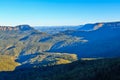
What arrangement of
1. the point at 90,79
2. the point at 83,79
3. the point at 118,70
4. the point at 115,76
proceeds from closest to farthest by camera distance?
the point at 115,76
the point at 118,70
the point at 90,79
the point at 83,79

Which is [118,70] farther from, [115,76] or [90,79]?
[90,79]

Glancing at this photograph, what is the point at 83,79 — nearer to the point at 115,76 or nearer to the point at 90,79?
the point at 90,79

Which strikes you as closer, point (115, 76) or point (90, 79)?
point (115, 76)

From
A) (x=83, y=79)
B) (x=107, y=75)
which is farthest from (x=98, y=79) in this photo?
(x=83, y=79)

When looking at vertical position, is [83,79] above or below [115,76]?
below

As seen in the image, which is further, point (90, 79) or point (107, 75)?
point (90, 79)

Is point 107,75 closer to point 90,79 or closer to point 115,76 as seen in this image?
point 115,76

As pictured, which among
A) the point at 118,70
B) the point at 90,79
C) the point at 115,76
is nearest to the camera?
the point at 115,76

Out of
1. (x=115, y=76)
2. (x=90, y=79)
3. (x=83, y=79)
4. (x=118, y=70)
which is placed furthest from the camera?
(x=83, y=79)

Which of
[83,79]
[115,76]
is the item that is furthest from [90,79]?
[115,76]
